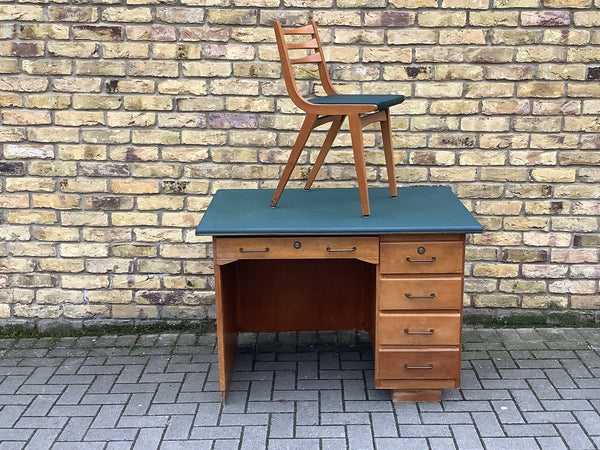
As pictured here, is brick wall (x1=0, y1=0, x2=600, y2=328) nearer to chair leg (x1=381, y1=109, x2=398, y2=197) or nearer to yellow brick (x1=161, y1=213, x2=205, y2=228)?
yellow brick (x1=161, y1=213, x2=205, y2=228)

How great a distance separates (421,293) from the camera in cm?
316

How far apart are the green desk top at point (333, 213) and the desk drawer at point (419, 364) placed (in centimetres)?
67

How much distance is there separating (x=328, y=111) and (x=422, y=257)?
2.88ft

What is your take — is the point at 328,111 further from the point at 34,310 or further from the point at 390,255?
the point at 34,310

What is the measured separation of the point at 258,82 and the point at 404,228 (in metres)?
1.46

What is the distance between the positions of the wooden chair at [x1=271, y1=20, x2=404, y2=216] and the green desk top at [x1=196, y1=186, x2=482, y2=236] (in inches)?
4.3

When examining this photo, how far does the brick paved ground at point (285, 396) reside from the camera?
303 centimetres

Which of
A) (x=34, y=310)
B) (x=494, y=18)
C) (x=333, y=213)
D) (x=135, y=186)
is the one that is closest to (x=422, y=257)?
(x=333, y=213)


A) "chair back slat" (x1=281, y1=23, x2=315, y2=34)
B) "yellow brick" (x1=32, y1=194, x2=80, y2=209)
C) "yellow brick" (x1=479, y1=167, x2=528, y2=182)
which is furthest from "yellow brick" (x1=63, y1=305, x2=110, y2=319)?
"yellow brick" (x1=479, y1=167, x2=528, y2=182)

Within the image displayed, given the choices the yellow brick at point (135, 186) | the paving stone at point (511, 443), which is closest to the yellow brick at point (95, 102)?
the yellow brick at point (135, 186)

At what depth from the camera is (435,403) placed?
3.32 metres

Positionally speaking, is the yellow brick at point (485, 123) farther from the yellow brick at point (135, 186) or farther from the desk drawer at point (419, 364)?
the yellow brick at point (135, 186)

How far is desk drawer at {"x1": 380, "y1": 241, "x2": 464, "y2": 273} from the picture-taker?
3102 mm

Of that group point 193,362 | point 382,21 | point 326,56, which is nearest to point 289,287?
point 193,362
